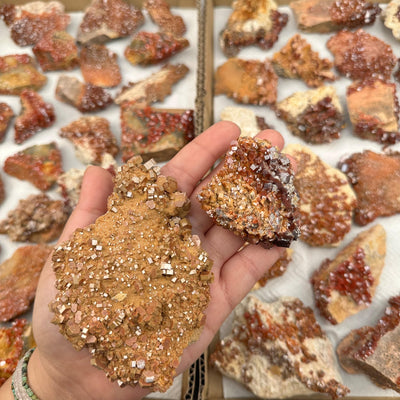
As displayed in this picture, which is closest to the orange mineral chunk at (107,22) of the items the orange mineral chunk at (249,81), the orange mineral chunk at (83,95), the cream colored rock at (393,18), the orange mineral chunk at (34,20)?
the orange mineral chunk at (34,20)

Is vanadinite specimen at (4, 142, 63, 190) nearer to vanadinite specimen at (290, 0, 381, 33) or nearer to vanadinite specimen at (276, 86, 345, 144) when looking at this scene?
vanadinite specimen at (276, 86, 345, 144)

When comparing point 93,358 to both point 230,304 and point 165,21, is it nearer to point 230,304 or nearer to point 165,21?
point 230,304

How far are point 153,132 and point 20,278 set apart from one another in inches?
47.6

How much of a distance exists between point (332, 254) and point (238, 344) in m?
0.81

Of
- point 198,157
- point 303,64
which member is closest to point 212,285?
point 198,157

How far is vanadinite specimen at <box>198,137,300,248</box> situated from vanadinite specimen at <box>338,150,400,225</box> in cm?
87

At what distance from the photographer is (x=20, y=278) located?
7.06 feet

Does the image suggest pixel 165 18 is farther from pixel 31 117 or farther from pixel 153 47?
pixel 31 117

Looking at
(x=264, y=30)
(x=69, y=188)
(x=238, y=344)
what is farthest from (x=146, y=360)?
(x=264, y=30)

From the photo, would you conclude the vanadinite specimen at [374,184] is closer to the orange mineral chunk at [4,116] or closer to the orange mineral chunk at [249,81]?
the orange mineral chunk at [249,81]

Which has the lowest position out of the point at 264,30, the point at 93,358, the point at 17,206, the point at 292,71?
the point at 17,206

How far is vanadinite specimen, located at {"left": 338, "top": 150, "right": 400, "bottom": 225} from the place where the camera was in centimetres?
229

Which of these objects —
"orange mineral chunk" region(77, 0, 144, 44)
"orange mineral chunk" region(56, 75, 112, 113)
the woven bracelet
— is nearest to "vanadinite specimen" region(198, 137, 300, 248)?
the woven bracelet

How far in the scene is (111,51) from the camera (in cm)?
273
